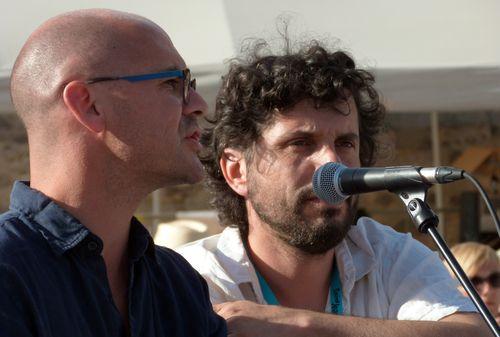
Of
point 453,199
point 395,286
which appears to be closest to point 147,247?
point 395,286

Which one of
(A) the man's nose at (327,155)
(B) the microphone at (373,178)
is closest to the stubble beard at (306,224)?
(A) the man's nose at (327,155)

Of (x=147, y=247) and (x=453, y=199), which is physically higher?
(x=147, y=247)

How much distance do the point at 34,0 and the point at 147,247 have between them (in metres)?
3.14

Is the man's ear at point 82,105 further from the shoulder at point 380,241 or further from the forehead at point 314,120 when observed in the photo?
the shoulder at point 380,241

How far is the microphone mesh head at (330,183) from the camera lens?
9.00 ft

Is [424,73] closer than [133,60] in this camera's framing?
No

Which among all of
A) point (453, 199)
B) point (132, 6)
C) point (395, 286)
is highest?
point (132, 6)

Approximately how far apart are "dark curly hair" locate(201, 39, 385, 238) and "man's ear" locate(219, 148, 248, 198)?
1.3 inches

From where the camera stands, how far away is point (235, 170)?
155 inches

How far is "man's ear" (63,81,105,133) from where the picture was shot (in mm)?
2650

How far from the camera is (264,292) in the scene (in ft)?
11.8

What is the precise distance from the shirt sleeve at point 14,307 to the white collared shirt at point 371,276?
1.21 m

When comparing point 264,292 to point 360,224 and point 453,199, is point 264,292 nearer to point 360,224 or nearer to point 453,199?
point 360,224

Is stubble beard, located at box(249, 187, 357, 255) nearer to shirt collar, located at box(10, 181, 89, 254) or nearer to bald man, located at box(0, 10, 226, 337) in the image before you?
bald man, located at box(0, 10, 226, 337)
